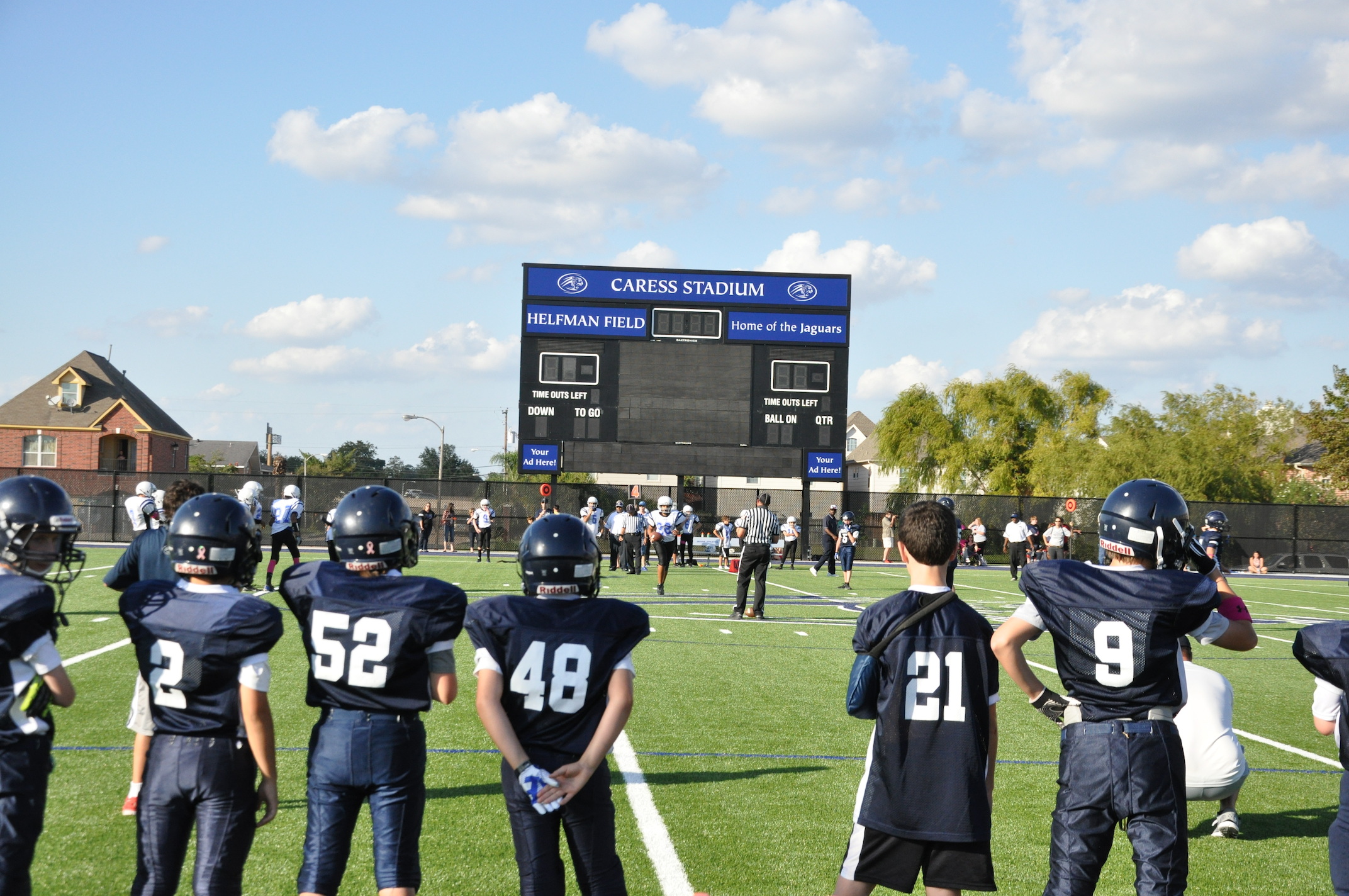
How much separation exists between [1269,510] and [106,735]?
127ft

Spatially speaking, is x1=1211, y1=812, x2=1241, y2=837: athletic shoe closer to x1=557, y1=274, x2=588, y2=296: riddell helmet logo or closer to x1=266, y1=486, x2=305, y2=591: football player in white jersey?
x1=266, y1=486, x2=305, y2=591: football player in white jersey

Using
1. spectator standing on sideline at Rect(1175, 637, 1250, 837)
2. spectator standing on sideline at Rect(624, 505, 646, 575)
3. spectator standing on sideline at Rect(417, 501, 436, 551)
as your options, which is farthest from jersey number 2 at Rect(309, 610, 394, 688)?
spectator standing on sideline at Rect(417, 501, 436, 551)

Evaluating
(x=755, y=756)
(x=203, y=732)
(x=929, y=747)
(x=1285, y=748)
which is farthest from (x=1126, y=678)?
(x=1285, y=748)

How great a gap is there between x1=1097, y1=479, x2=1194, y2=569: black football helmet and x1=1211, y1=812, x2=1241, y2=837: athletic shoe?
2.44 m

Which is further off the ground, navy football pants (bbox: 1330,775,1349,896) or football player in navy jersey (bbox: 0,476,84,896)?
football player in navy jersey (bbox: 0,476,84,896)

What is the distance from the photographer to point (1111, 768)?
346cm

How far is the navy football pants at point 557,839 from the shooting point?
10.5 ft

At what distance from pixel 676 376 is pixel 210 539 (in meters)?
24.7

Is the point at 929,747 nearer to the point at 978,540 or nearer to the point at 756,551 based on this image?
the point at 756,551

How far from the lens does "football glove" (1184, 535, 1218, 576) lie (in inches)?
152

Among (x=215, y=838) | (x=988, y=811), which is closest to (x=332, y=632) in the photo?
(x=215, y=838)

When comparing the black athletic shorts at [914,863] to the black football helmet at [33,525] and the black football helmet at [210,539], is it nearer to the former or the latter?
the black football helmet at [210,539]

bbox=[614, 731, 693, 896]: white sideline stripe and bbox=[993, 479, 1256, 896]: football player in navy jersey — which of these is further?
bbox=[614, 731, 693, 896]: white sideline stripe

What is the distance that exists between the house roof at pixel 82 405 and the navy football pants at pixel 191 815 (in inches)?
2226
